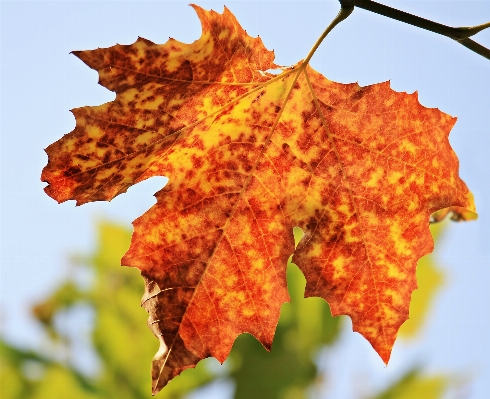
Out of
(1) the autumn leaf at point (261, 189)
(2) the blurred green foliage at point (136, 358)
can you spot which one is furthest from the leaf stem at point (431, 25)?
(2) the blurred green foliage at point (136, 358)

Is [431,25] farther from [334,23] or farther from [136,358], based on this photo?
[136,358]

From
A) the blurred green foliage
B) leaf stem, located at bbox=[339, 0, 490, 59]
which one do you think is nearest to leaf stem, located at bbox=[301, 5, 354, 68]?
leaf stem, located at bbox=[339, 0, 490, 59]

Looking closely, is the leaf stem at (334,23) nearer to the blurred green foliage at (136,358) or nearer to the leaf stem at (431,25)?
the leaf stem at (431,25)

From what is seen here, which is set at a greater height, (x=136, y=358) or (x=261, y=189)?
(x=136, y=358)

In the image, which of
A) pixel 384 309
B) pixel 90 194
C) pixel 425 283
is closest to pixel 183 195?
pixel 90 194

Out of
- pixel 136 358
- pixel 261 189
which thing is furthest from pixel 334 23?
pixel 136 358

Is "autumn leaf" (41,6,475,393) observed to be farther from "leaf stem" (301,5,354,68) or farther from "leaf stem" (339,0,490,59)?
"leaf stem" (339,0,490,59)
